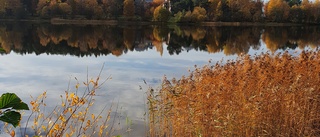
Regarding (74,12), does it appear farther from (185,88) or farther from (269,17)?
(185,88)

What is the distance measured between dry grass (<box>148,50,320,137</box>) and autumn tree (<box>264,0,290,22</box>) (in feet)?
325

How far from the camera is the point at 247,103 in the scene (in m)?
6.73

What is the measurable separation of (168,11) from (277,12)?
110 ft

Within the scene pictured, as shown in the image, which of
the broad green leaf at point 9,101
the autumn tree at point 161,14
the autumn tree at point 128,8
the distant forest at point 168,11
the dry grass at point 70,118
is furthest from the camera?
the autumn tree at point 128,8

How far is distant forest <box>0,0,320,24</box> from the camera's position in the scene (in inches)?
3698

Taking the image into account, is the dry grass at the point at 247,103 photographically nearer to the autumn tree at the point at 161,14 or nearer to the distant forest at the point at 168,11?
the distant forest at the point at 168,11

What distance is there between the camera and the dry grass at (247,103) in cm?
661

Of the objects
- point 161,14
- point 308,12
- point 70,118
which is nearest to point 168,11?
point 161,14

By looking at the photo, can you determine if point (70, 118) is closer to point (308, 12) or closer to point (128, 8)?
point (128, 8)

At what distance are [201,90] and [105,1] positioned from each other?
9739 cm

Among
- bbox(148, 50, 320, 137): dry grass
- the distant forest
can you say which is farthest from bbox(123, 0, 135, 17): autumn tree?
bbox(148, 50, 320, 137): dry grass

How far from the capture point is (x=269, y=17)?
10562 cm

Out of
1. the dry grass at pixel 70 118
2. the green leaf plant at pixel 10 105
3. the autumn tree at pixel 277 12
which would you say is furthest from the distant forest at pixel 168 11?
the green leaf plant at pixel 10 105

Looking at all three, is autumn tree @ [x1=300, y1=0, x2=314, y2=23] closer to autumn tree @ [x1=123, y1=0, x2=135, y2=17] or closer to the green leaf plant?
autumn tree @ [x1=123, y1=0, x2=135, y2=17]
